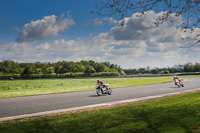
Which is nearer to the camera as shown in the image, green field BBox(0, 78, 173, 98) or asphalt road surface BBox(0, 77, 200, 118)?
asphalt road surface BBox(0, 77, 200, 118)

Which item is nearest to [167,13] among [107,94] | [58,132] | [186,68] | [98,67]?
[58,132]

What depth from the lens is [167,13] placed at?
834 centimetres

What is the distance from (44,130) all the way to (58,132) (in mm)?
542

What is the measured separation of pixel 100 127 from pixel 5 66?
5484 inches

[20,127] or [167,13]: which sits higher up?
[167,13]

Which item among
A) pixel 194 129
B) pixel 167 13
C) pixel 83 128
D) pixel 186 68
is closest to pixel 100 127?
pixel 83 128

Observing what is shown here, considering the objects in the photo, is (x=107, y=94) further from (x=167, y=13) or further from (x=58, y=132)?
(x=58, y=132)

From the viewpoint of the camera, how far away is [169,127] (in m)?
5.45

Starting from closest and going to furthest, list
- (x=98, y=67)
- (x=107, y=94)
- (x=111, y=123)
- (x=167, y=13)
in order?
(x=111, y=123)
(x=167, y=13)
(x=107, y=94)
(x=98, y=67)

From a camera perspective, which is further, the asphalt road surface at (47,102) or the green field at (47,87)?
the green field at (47,87)

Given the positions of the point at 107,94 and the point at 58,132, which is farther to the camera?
the point at 107,94

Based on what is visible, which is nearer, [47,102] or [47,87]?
[47,102]

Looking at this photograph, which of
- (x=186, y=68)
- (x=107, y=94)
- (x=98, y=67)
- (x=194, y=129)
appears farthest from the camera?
(x=98, y=67)

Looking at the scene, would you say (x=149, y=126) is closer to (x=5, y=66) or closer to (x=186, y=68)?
(x=186, y=68)
